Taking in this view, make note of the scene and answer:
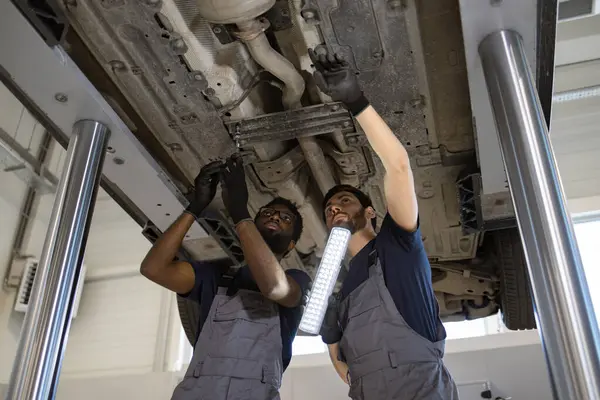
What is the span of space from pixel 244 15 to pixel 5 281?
4.33 m

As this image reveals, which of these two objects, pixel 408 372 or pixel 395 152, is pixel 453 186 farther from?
pixel 408 372

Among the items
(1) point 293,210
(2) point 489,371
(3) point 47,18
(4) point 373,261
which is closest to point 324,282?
(4) point 373,261

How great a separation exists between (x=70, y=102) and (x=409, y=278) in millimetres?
1223

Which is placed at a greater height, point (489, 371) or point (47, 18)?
point (47, 18)

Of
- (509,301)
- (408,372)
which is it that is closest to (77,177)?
(408,372)

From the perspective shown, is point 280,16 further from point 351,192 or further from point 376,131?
point 351,192

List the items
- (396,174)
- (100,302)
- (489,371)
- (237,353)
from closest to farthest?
(396,174)
(237,353)
(489,371)
(100,302)

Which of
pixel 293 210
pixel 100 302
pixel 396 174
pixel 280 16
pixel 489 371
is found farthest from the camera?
pixel 100 302

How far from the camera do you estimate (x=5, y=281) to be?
4977 mm

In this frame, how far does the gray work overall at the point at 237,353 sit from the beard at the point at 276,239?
244 mm

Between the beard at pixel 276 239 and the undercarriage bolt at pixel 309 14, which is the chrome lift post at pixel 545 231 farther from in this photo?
the beard at pixel 276 239

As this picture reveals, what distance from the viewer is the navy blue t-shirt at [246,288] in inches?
84.4

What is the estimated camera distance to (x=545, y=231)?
117 centimetres

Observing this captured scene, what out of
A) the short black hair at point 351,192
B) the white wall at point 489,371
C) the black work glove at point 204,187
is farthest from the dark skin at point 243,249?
the white wall at point 489,371
